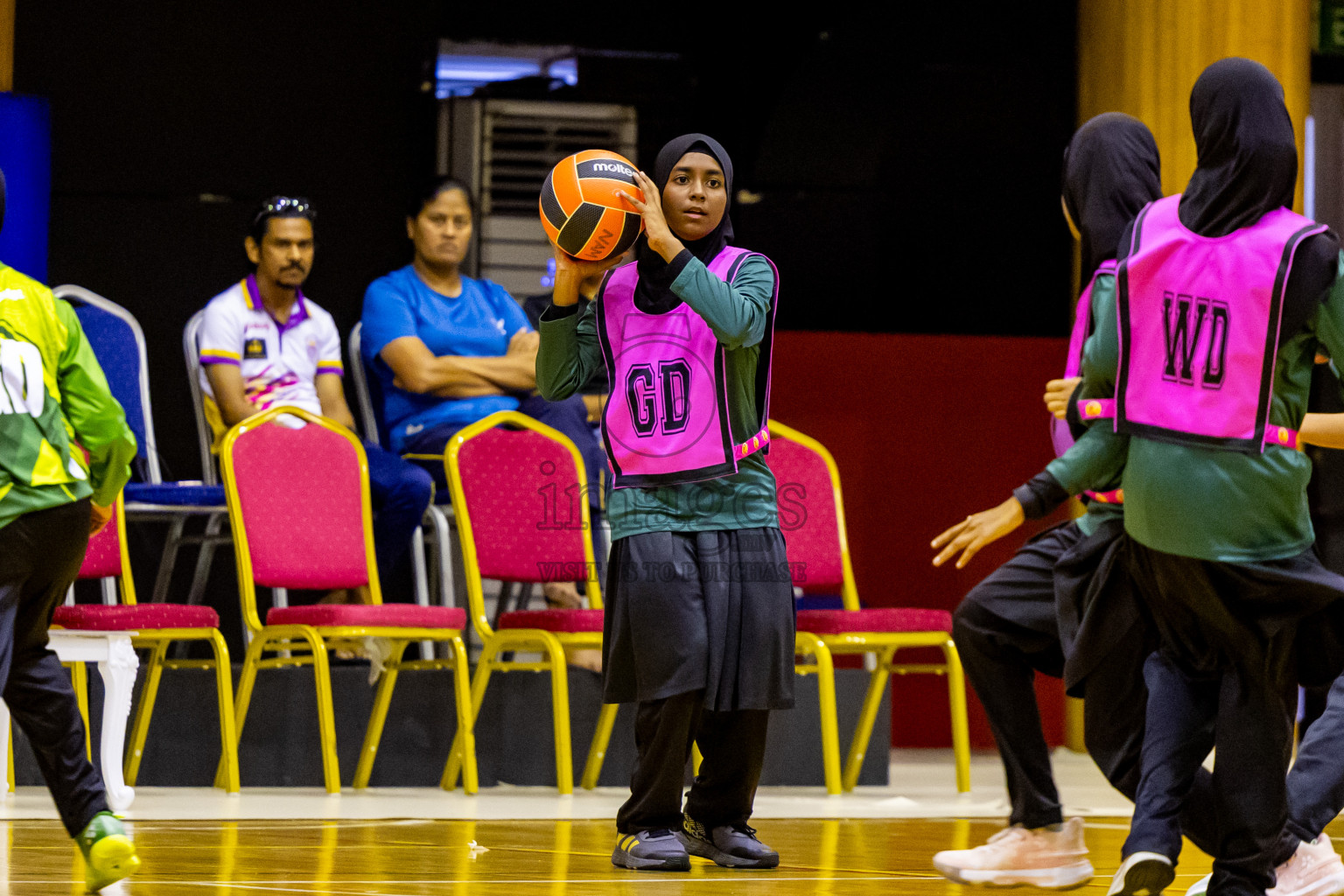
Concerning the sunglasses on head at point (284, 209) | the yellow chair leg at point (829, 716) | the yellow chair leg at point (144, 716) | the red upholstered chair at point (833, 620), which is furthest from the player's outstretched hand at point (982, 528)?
the sunglasses on head at point (284, 209)

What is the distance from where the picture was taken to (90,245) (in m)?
6.84

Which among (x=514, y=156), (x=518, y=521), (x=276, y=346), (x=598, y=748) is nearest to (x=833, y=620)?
(x=598, y=748)

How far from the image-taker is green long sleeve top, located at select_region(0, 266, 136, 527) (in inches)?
112

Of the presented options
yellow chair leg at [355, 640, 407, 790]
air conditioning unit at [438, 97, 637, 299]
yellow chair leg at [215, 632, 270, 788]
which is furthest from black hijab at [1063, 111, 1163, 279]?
air conditioning unit at [438, 97, 637, 299]

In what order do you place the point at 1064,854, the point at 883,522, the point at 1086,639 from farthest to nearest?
1. the point at 883,522
2. the point at 1064,854
3. the point at 1086,639

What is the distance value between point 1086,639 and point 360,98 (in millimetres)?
5218

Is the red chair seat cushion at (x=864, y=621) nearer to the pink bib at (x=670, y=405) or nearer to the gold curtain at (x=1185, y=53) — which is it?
the pink bib at (x=670, y=405)

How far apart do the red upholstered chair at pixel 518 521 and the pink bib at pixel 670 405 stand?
1.63 meters

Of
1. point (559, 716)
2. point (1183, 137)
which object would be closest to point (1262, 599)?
point (559, 716)

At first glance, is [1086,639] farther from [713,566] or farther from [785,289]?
[785,289]

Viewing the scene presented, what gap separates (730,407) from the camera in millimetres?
3344

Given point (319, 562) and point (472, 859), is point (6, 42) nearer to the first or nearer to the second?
point (319, 562)

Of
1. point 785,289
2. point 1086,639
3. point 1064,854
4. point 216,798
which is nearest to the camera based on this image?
point 1086,639

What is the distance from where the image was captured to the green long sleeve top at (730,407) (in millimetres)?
3283
